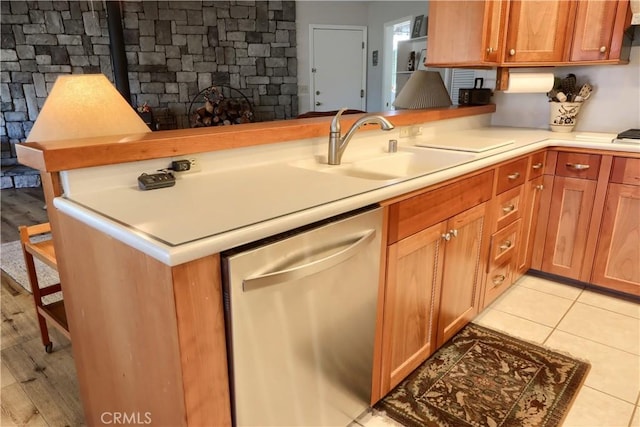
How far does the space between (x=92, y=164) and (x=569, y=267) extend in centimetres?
255

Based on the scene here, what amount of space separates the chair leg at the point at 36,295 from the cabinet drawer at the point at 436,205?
5.15 feet

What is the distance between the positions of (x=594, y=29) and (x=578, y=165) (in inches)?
30.5

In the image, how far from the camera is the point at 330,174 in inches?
60.9

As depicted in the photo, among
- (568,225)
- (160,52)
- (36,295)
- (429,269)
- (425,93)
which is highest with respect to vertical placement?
(160,52)

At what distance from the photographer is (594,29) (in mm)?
2473

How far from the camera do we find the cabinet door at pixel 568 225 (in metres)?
2.46

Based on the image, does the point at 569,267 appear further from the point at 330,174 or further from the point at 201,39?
the point at 201,39

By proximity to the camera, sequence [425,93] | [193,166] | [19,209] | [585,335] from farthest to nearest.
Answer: [19,209] → [425,93] → [585,335] → [193,166]

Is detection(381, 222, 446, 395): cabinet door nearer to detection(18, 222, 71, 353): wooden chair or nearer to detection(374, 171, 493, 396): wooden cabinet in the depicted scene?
detection(374, 171, 493, 396): wooden cabinet

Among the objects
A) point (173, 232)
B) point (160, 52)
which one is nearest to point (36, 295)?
point (173, 232)

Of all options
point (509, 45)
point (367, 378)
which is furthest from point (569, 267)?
point (367, 378)

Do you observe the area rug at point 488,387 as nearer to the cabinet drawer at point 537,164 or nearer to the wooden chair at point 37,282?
the cabinet drawer at point 537,164

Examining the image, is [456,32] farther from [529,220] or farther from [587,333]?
[587,333]

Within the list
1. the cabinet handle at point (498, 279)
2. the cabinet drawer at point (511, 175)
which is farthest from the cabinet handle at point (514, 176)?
the cabinet handle at point (498, 279)
